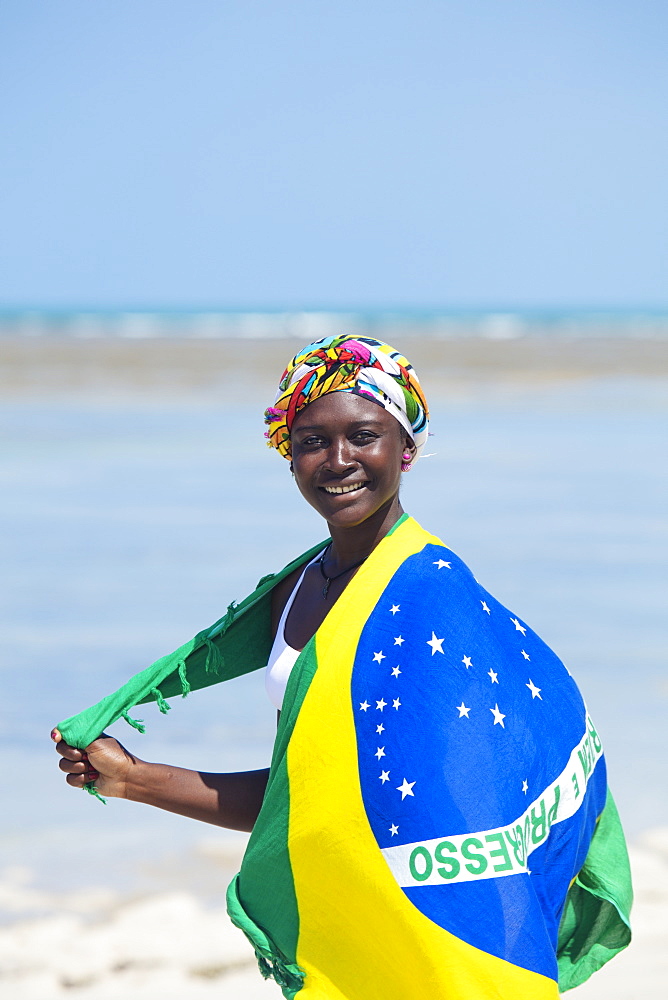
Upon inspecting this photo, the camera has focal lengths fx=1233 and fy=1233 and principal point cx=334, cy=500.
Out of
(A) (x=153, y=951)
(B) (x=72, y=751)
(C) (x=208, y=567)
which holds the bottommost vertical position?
(A) (x=153, y=951)

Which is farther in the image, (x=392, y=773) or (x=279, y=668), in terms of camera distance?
(x=279, y=668)

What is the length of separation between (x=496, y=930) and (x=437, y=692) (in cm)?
46

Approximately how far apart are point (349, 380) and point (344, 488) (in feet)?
0.76

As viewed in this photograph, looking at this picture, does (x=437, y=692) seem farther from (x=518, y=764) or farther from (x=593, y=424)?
(x=593, y=424)

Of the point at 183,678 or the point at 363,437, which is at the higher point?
the point at 363,437

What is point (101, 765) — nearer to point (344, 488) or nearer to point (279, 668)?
point (279, 668)

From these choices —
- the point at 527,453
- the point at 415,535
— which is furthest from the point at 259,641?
the point at 527,453

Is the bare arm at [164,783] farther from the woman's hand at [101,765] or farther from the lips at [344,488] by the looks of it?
the lips at [344,488]

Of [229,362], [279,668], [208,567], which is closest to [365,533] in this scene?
[279,668]

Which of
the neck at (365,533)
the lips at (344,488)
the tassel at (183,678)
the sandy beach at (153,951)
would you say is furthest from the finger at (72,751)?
the sandy beach at (153,951)

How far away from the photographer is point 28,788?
216 inches

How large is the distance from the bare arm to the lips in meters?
0.67

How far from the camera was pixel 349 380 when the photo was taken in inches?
103

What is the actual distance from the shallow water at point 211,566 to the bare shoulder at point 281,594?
2.10 m
